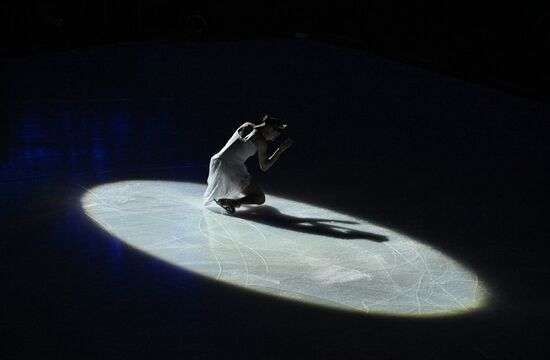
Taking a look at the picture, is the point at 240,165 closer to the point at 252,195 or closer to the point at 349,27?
the point at 252,195

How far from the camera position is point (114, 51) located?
16.8 m

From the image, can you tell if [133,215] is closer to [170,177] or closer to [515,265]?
[170,177]

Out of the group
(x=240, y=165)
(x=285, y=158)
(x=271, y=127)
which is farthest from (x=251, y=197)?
(x=285, y=158)

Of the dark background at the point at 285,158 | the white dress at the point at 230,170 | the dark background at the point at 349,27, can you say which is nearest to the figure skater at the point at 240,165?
the white dress at the point at 230,170

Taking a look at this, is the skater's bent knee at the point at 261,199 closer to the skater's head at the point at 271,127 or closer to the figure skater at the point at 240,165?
the figure skater at the point at 240,165

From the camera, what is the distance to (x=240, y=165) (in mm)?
7469

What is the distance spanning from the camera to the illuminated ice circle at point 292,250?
5.71m

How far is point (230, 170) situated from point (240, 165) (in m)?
0.13

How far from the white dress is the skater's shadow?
26 centimetres

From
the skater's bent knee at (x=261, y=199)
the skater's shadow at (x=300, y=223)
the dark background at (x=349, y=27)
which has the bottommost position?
the skater's shadow at (x=300, y=223)

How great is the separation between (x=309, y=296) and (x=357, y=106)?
6.88 meters

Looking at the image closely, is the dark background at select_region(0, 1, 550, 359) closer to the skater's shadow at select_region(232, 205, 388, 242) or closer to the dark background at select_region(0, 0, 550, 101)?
the dark background at select_region(0, 0, 550, 101)

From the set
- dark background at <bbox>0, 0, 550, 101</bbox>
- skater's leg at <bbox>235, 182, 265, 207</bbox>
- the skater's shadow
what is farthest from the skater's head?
dark background at <bbox>0, 0, 550, 101</bbox>

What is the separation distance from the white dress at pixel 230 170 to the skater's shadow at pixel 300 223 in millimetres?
261
